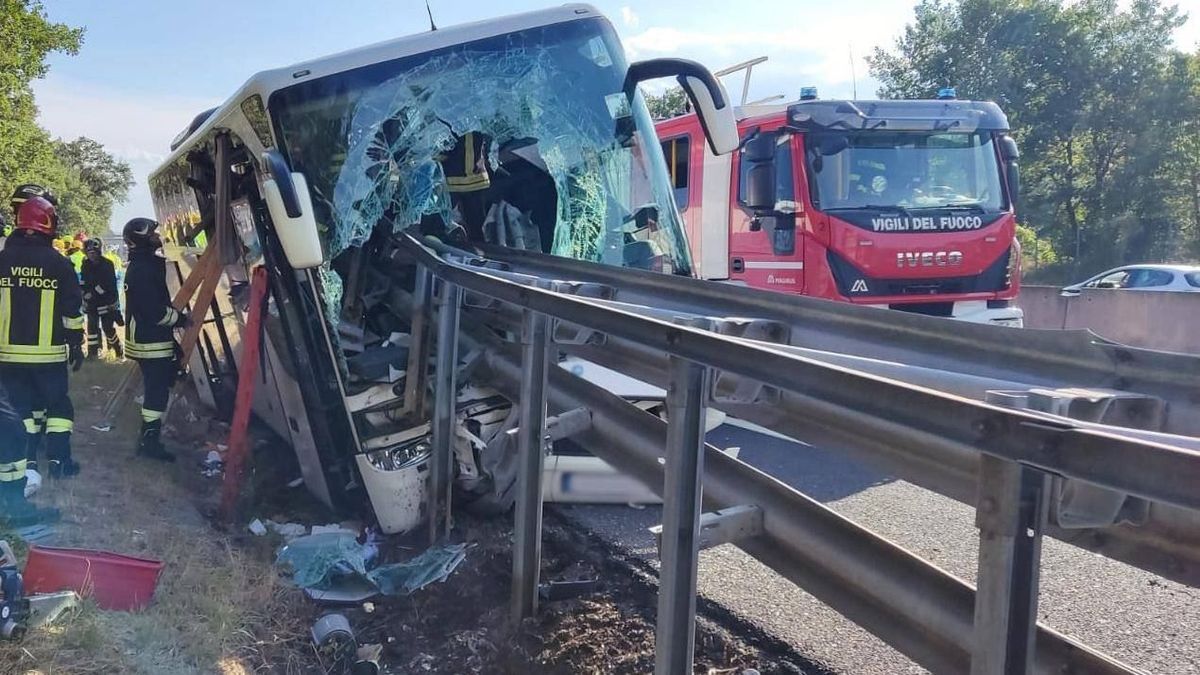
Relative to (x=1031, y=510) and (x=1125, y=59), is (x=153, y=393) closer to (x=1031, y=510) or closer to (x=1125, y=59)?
(x=1031, y=510)

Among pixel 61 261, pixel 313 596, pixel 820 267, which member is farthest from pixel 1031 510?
pixel 820 267

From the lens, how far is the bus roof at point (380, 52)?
4.39 metres

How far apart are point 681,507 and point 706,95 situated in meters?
2.99

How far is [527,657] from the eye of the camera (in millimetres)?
3367

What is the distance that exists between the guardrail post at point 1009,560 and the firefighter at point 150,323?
5.78 meters

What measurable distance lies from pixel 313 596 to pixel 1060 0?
31.0 metres

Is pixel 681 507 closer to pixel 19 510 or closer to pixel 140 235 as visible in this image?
pixel 19 510

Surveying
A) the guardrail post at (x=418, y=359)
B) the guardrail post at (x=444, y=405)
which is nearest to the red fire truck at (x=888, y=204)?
the guardrail post at (x=418, y=359)

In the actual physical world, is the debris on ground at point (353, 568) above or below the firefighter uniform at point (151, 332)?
below

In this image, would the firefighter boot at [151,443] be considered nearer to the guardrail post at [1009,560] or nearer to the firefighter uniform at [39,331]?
the firefighter uniform at [39,331]

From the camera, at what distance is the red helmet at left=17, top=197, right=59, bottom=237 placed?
5402 mm

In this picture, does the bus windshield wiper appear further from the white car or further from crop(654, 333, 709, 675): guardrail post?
the white car

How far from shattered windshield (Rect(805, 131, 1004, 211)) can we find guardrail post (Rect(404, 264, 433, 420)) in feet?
13.2

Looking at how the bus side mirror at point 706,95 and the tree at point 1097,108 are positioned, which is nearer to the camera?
the bus side mirror at point 706,95
